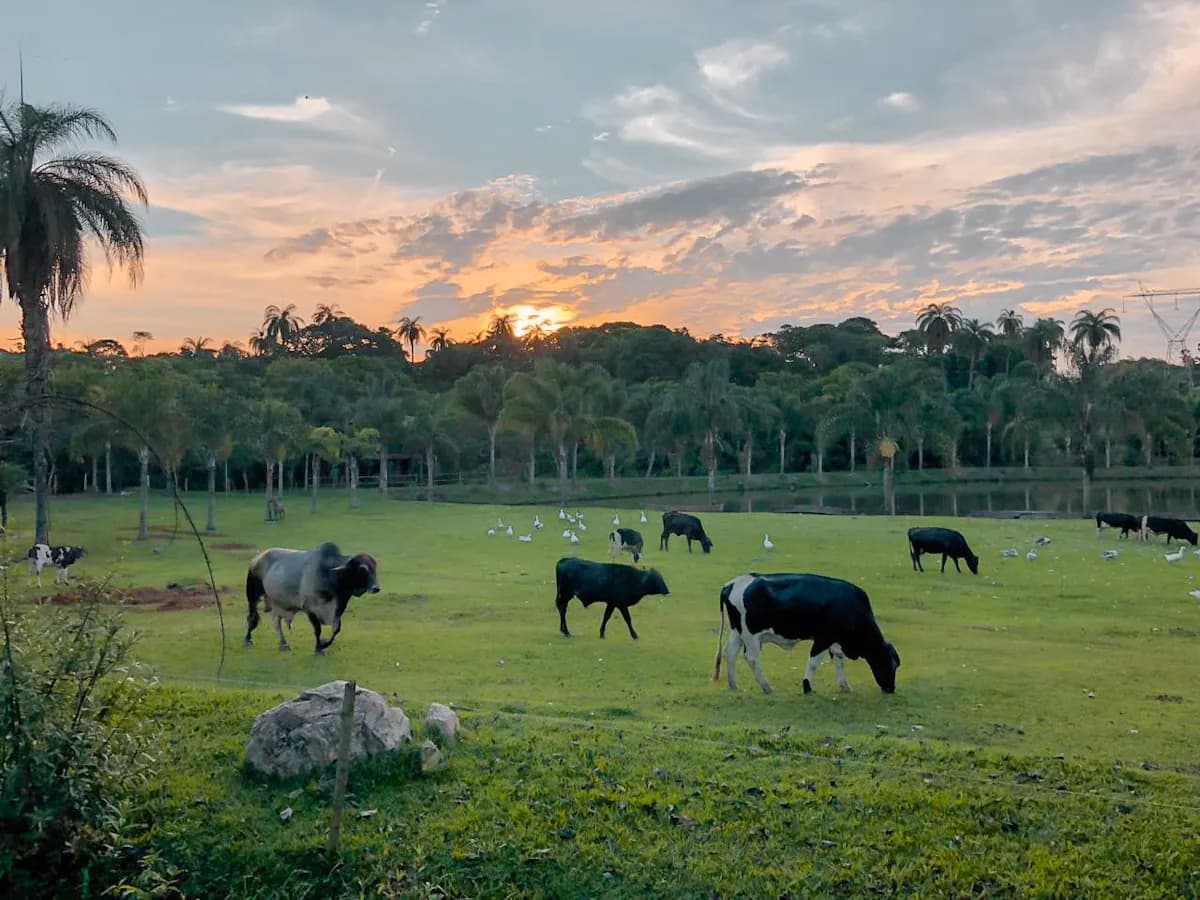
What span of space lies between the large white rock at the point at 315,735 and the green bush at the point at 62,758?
106 centimetres

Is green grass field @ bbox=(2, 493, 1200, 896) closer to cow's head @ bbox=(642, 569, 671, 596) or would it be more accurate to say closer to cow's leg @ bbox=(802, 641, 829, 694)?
cow's leg @ bbox=(802, 641, 829, 694)

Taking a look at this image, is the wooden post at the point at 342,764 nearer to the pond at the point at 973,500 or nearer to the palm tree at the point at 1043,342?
the pond at the point at 973,500

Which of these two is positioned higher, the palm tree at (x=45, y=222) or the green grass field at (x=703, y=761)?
the palm tree at (x=45, y=222)

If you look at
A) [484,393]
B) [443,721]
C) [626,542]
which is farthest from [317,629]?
[484,393]

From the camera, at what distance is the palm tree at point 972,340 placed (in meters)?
103

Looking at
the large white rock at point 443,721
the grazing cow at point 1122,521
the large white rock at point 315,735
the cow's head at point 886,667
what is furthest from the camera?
the grazing cow at point 1122,521

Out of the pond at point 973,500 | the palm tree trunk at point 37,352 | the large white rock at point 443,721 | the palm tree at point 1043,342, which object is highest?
the palm tree at point 1043,342

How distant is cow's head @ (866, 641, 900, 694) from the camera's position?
1229cm

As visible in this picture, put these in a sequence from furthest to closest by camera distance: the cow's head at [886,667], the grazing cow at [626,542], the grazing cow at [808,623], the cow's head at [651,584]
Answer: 1. the grazing cow at [626,542]
2. the cow's head at [651,584]
3. the grazing cow at [808,623]
4. the cow's head at [886,667]

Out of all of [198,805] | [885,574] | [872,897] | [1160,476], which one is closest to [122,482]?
[885,574]

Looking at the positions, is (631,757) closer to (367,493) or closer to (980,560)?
(980,560)

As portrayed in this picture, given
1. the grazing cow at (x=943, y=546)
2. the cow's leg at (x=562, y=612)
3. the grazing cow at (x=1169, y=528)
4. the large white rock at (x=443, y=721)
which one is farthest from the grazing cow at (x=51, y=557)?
the grazing cow at (x=1169, y=528)

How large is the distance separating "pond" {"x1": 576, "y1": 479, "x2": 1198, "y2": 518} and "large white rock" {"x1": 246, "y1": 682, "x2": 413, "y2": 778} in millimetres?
46218

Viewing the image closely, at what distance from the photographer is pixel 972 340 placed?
10306cm
